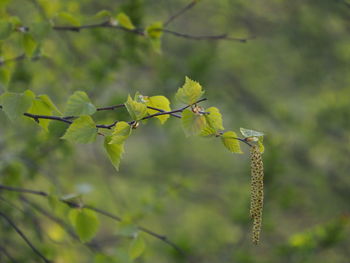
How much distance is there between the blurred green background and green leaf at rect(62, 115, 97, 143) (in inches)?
57.2

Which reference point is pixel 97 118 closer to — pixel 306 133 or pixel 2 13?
pixel 2 13

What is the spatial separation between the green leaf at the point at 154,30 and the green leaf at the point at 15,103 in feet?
3.22

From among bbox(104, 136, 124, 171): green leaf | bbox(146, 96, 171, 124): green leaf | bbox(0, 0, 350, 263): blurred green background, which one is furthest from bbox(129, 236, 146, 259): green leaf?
bbox(146, 96, 171, 124): green leaf

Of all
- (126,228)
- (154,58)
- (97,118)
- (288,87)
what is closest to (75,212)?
(126,228)

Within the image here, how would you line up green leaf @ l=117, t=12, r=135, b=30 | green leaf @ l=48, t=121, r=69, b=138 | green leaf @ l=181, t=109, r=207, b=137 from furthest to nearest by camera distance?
green leaf @ l=117, t=12, r=135, b=30, green leaf @ l=48, t=121, r=69, b=138, green leaf @ l=181, t=109, r=207, b=137

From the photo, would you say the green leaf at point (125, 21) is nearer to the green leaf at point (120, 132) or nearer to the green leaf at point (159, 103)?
the green leaf at point (159, 103)

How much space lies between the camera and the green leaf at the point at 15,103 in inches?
61.2

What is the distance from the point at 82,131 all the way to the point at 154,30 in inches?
42.5

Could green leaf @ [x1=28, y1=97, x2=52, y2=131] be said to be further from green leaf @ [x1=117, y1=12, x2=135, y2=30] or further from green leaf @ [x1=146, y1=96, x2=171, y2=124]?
green leaf @ [x1=117, y1=12, x2=135, y2=30]

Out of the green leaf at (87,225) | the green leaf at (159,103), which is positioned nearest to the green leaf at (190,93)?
the green leaf at (159,103)

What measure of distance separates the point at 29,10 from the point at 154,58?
3.97ft

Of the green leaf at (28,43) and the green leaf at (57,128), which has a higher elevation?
the green leaf at (57,128)

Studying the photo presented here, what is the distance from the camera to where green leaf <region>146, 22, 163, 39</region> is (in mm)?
2460

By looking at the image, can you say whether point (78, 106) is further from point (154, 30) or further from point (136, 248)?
point (154, 30)
